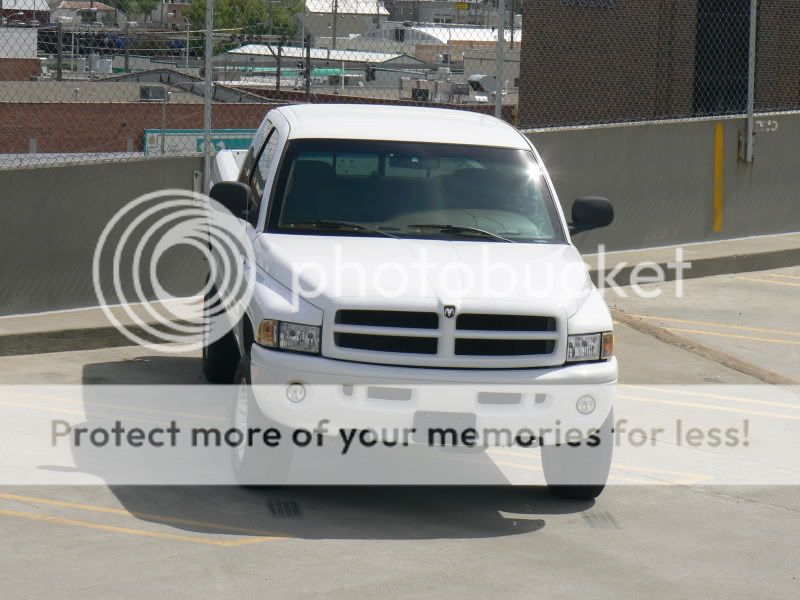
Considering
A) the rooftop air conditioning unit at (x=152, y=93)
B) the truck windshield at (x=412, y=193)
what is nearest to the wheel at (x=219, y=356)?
the truck windshield at (x=412, y=193)

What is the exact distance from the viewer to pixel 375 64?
155 ft

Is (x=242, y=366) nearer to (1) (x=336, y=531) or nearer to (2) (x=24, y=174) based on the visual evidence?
(1) (x=336, y=531)

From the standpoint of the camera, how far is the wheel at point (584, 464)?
757 cm

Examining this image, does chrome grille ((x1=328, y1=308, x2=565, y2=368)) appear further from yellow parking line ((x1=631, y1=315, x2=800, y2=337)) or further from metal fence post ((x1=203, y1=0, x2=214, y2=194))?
yellow parking line ((x1=631, y1=315, x2=800, y2=337))

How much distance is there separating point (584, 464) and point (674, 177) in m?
9.51

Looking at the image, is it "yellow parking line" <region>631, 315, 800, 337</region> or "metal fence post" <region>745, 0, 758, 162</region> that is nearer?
"yellow parking line" <region>631, 315, 800, 337</region>

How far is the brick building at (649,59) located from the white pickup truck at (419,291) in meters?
22.2

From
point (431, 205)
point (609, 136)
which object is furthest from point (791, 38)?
point (431, 205)

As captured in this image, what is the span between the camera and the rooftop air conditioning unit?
1884 inches

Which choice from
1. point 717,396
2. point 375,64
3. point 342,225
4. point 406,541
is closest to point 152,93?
point 375,64

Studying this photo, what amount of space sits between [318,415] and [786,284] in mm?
9790

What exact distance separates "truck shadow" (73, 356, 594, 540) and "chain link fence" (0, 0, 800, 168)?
957 centimetres

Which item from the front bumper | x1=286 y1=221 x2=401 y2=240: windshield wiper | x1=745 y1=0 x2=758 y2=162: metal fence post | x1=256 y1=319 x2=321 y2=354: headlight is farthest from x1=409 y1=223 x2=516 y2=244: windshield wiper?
x1=745 y1=0 x2=758 y2=162: metal fence post

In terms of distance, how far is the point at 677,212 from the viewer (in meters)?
16.7
